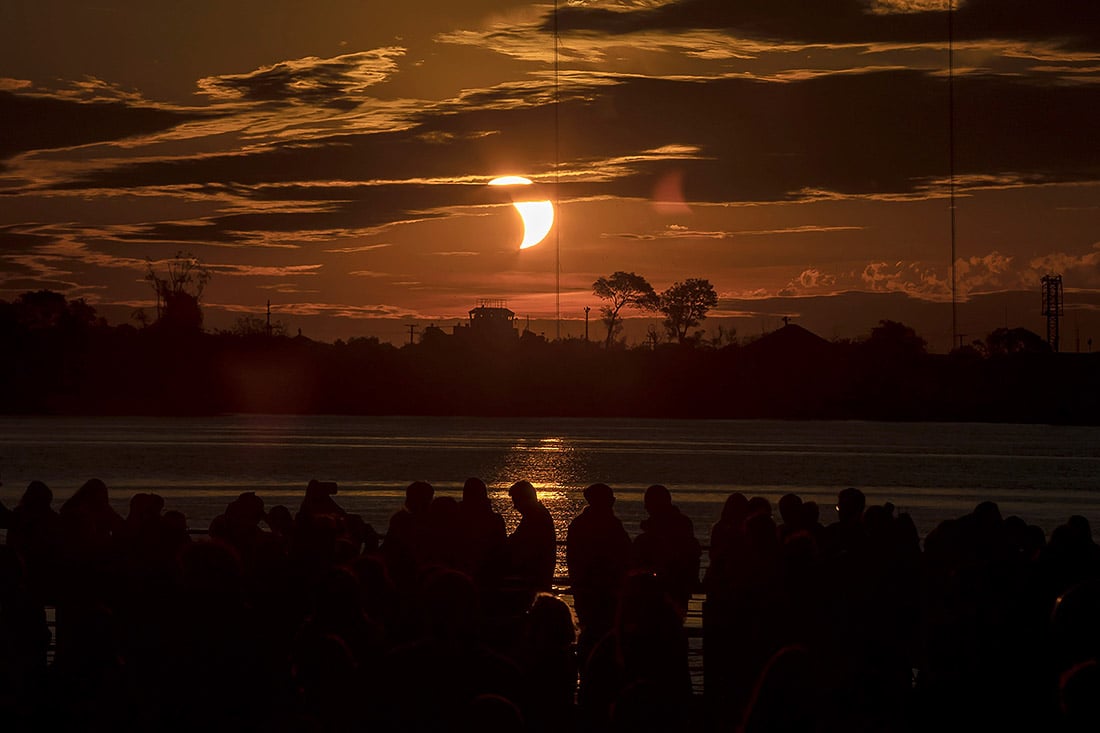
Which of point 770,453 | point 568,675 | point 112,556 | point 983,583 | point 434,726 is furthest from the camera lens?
point 770,453

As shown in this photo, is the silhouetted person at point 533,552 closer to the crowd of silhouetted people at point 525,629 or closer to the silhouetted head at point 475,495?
the crowd of silhouetted people at point 525,629

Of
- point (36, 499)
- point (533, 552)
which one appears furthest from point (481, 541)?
point (36, 499)

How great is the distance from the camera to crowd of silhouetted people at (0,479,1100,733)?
5.87m

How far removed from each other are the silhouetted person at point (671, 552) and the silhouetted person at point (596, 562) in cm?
17

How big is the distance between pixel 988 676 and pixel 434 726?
2961mm

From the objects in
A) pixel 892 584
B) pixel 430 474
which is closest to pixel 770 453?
pixel 430 474

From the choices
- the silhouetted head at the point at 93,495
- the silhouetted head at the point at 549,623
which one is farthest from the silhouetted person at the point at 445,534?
the silhouetted head at the point at 549,623

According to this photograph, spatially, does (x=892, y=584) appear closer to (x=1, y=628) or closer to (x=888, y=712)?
(x=888, y=712)

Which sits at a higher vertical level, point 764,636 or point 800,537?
point 800,537

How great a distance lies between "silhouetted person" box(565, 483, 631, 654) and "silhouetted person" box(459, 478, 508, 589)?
526mm

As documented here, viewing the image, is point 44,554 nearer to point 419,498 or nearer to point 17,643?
point 17,643

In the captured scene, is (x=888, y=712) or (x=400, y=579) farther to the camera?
(x=400, y=579)

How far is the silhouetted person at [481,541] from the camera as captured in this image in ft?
33.9

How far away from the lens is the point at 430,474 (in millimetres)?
111812
